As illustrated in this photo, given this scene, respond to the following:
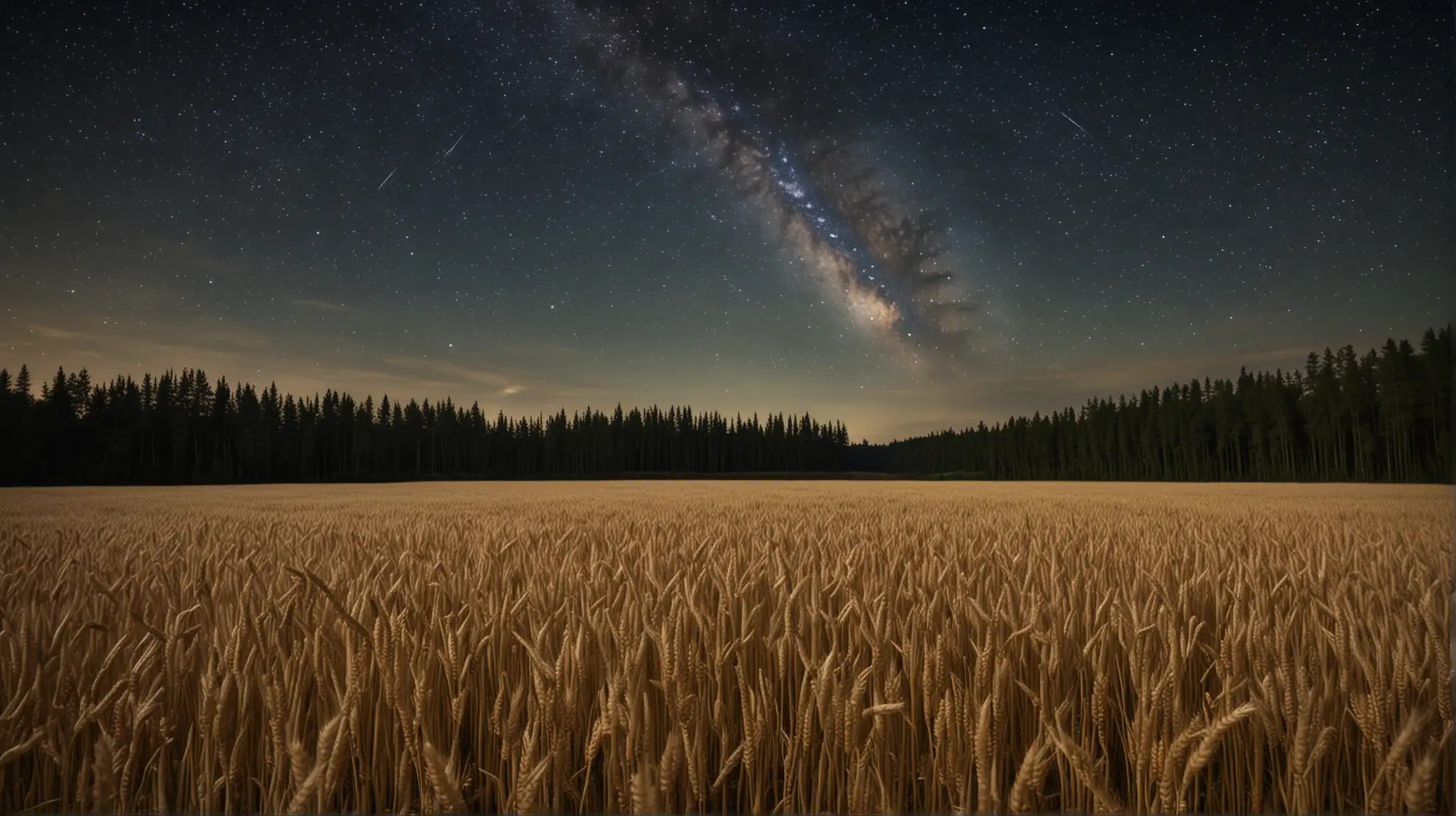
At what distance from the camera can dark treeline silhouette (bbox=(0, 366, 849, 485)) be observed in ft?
16.4

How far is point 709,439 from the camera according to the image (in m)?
98.5

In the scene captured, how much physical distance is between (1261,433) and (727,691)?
99.4ft

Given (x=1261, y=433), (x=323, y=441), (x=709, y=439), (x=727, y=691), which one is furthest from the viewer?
(x=709, y=439)

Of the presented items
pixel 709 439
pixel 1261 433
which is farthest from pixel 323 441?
pixel 1261 433

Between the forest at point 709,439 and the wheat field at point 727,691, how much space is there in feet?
4.30

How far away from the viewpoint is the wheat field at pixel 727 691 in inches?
49.8

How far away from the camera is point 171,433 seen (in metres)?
20.4

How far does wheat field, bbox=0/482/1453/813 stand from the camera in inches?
49.8

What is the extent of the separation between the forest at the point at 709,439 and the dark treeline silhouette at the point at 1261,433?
0.16 ft

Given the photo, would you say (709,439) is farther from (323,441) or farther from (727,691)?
(727,691)

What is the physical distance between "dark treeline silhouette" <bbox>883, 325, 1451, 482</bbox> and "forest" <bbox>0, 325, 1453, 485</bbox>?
0.05 meters

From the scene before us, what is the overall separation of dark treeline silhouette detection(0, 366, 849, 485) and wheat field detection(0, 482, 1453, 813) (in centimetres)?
209

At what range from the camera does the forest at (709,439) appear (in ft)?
13.8

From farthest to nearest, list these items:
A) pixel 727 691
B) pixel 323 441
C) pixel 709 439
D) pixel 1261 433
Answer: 1. pixel 709 439
2. pixel 323 441
3. pixel 1261 433
4. pixel 727 691
